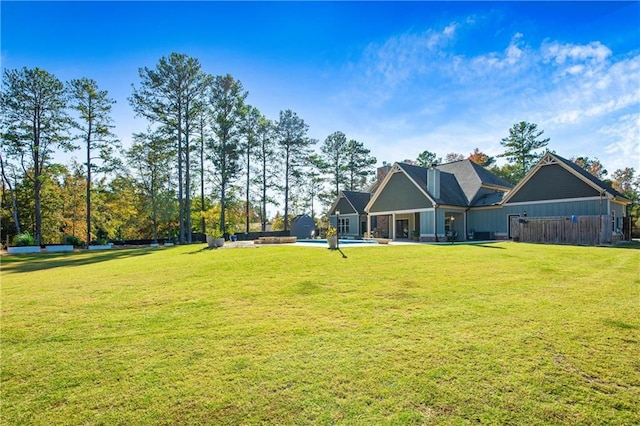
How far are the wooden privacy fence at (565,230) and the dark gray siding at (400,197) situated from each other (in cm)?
597

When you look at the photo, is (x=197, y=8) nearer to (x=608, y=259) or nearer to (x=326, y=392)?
(x=326, y=392)

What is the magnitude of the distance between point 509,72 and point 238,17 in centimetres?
1032

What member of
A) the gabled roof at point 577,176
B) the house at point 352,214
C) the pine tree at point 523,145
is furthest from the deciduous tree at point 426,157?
the gabled roof at point 577,176

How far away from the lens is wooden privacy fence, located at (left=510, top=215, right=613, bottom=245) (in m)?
16.7

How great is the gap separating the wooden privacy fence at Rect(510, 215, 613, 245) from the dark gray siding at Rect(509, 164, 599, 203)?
6.14ft

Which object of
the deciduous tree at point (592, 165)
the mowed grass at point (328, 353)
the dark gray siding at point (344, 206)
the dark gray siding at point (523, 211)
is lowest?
the mowed grass at point (328, 353)

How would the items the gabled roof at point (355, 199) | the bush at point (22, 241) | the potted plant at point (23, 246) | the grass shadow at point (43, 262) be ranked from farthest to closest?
the gabled roof at point (355, 199) < the bush at point (22, 241) < the potted plant at point (23, 246) < the grass shadow at point (43, 262)

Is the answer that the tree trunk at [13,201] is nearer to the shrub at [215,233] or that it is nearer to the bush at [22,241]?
the bush at [22,241]

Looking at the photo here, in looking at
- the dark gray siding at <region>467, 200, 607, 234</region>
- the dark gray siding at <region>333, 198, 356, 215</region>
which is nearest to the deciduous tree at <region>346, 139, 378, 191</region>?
the dark gray siding at <region>333, 198, 356, 215</region>

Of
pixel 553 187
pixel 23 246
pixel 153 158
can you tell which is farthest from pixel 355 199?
pixel 23 246

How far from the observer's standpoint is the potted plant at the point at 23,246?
20.1 m

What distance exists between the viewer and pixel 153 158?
32.9 meters

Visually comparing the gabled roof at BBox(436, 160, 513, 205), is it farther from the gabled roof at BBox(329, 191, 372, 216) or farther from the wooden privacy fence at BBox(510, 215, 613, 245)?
the gabled roof at BBox(329, 191, 372, 216)

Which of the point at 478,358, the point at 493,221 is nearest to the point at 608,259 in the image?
the point at 478,358
